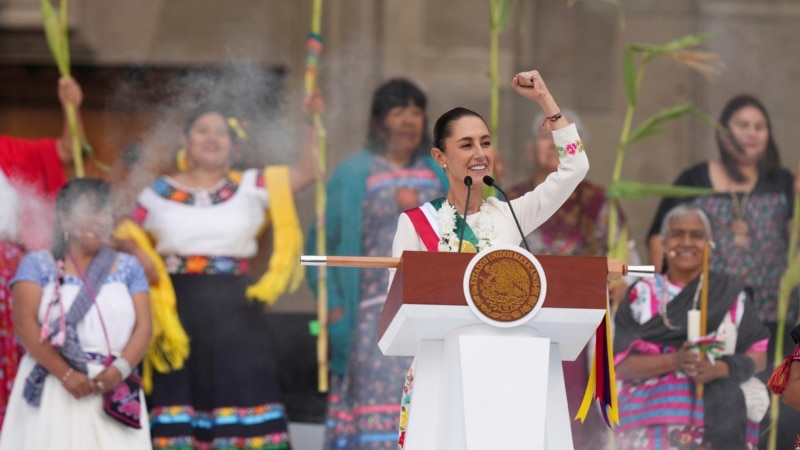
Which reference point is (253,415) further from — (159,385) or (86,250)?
(86,250)

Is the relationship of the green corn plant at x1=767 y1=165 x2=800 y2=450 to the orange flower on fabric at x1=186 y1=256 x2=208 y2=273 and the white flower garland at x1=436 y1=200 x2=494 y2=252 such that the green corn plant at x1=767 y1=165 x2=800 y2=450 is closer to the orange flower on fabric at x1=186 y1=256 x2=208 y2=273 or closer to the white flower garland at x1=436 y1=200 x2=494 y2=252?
the orange flower on fabric at x1=186 y1=256 x2=208 y2=273

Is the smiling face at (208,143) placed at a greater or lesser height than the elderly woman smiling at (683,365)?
greater

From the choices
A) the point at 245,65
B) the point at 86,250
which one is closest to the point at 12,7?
the point at 245,65

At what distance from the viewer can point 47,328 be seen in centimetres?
647

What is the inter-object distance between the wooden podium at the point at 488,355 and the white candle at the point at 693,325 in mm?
2365

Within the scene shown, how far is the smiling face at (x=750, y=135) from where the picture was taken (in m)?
7.72

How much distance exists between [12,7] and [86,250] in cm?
269

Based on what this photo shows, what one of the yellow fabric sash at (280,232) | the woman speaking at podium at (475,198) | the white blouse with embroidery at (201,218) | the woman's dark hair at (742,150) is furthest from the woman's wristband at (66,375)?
the woman's dark hair at (742,150)

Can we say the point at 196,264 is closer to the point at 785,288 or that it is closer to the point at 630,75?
the point at 630,75

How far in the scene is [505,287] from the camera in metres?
4.25

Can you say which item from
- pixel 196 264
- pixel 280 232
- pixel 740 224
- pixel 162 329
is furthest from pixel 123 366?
pixel 740 224

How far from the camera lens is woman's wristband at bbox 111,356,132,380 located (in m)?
6.46

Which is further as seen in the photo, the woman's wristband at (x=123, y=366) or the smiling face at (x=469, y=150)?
the woman's wristband at (x=123, y=366)

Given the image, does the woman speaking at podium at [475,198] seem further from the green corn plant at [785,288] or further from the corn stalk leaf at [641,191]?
the green corn plant at [785,288]
